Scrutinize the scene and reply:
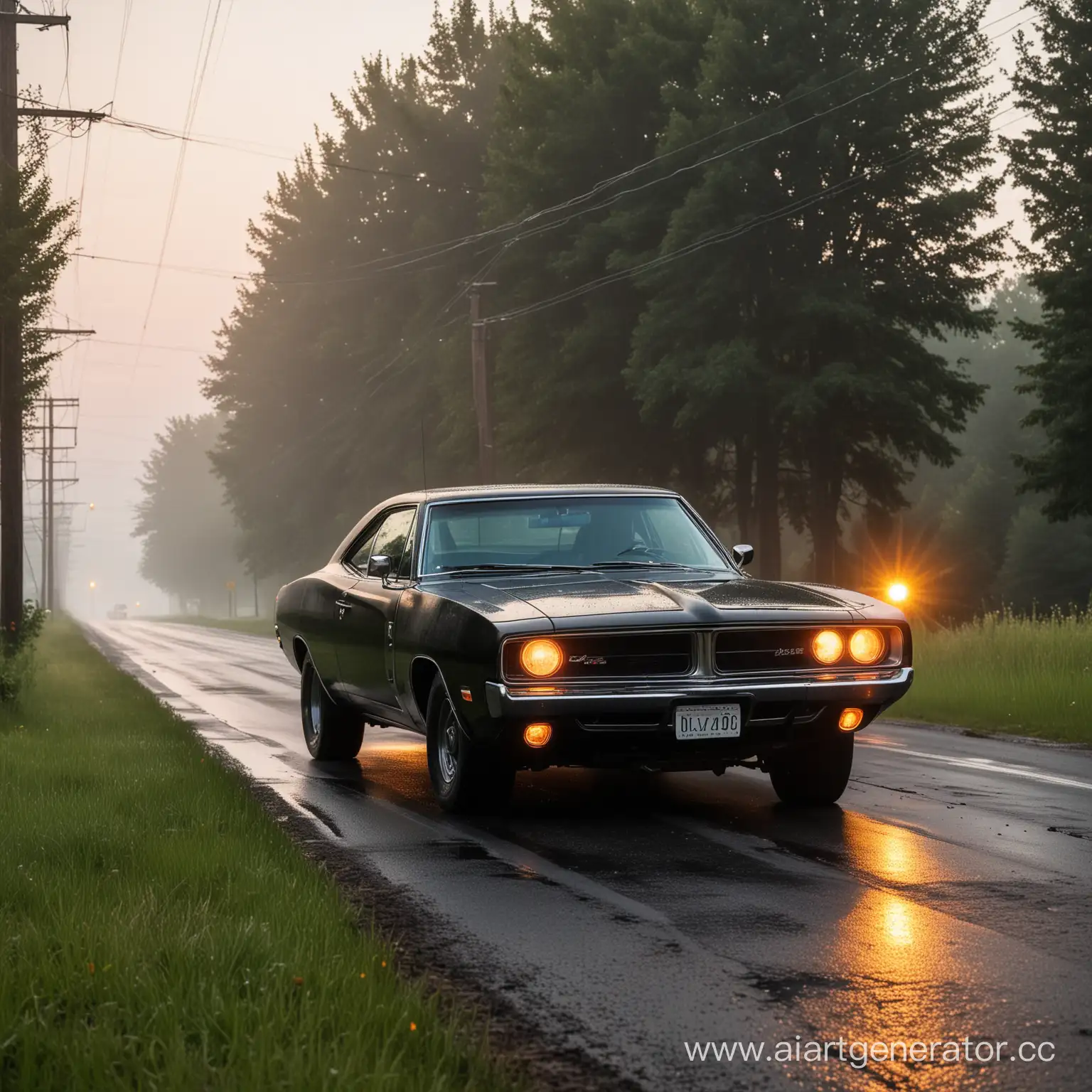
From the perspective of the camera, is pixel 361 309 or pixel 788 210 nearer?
pixel 788 210

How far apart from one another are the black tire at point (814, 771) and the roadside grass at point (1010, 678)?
5506mm

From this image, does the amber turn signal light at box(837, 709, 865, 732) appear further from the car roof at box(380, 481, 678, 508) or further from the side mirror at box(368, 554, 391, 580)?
the side mirror at box(368, 554, 391, 580)

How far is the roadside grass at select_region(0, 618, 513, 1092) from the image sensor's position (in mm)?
4086

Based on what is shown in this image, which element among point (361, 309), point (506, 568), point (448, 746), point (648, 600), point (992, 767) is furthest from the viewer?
point (361, 309)

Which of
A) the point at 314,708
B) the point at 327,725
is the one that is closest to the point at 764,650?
the point at 327,725

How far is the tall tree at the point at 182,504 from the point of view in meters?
147

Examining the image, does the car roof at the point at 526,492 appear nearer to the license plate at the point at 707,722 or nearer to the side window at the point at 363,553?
the side window at the point at 363,553

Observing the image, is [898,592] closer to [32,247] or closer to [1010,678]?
[1010,678]

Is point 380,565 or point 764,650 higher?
point 380,565

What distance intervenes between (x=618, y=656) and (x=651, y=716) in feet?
1.09

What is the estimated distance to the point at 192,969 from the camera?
16.3ft

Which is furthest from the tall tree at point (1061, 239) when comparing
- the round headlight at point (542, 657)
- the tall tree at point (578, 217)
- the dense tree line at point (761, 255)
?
the round headlight at point (542, 657)

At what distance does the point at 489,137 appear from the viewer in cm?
5591

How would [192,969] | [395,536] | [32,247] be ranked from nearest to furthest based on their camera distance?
[192,969] → [395,536] → [32,247]
